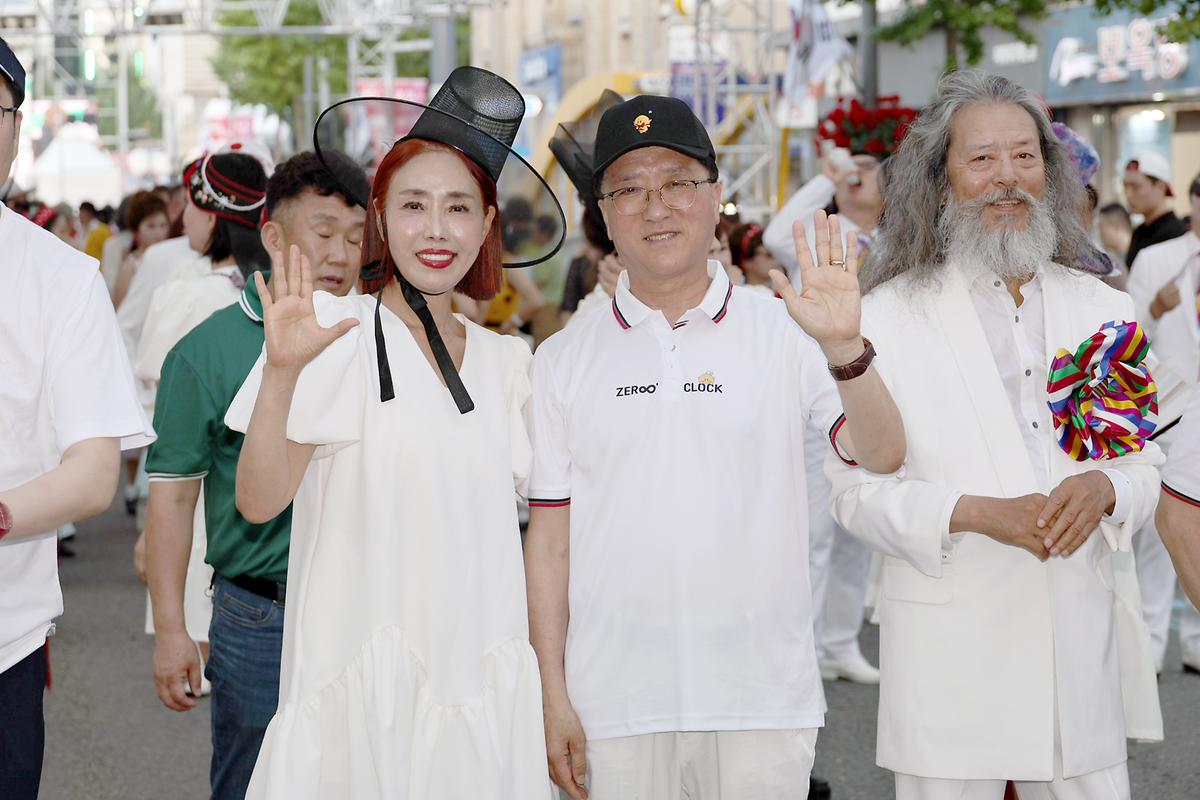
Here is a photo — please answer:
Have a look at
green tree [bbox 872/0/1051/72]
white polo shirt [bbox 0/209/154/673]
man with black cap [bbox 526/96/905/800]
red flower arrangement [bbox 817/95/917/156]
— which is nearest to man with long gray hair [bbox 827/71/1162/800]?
man with black cap [bbox 526/96/905/800]

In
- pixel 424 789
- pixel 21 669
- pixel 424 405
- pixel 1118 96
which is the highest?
pixel 1118 96

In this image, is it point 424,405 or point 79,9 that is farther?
point 79,9

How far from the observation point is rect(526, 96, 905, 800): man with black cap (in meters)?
3.66

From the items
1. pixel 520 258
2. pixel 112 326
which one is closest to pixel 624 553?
pixel 520 258

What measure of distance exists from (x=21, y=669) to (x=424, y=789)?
33.3 inches

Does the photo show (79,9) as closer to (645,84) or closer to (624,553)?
(645,84)

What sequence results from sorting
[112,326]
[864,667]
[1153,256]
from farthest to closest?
[1153,256]
[864,667]
[112,326]

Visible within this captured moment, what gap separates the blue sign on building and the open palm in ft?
62.0

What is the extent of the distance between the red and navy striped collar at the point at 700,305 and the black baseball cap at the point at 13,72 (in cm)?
138

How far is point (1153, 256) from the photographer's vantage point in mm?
8773

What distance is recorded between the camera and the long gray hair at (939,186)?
409 centimetres

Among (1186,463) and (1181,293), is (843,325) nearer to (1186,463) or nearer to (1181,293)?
(1186,463)

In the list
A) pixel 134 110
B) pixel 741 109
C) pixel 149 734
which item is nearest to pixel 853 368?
pixel 149 734

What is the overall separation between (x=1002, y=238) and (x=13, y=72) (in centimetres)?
226
